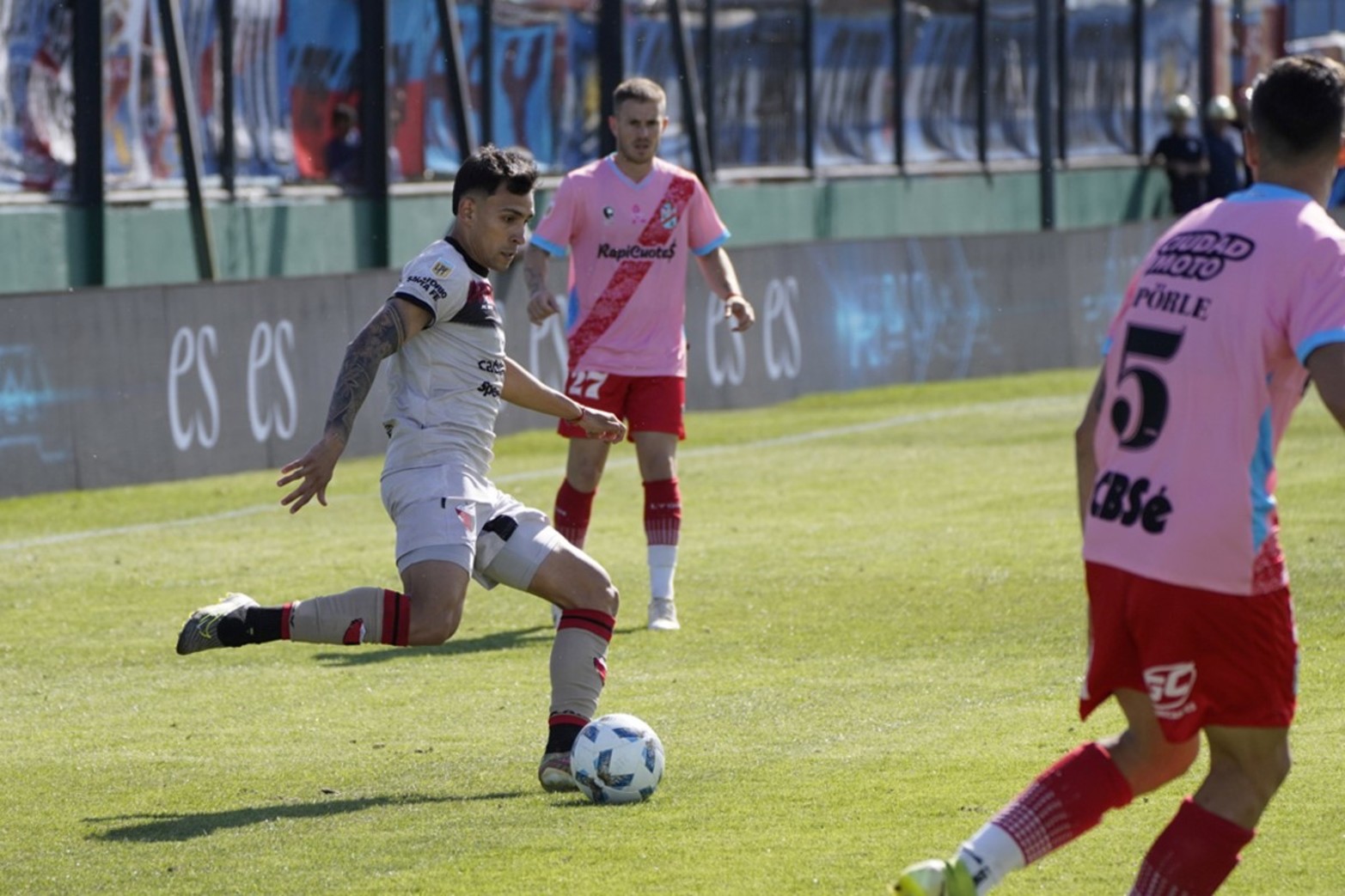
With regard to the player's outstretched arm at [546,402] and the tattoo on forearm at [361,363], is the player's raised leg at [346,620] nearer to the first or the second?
the tattoo on forearm at [361,363]

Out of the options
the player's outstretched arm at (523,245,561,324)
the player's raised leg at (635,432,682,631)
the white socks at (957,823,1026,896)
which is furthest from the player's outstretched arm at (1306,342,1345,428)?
the player's raised leg at (635,432,682,631)

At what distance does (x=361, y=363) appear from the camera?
692cm

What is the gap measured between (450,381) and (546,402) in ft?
1.37

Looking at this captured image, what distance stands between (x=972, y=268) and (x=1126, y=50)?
14.1m

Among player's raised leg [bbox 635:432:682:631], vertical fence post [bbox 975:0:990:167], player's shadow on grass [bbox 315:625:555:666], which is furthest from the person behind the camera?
vertical fence post [bbox 975:0:990:167]

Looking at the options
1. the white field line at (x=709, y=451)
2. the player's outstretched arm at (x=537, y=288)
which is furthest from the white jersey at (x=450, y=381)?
the white field line at (x=709, y=451)

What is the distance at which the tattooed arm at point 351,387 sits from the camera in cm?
664

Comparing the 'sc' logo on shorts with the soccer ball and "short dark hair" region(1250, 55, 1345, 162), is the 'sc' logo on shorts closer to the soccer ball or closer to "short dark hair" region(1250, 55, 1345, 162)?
"short dark hair" region(1250, 55, 1345, 162)

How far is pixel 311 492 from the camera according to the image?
21.8 feet

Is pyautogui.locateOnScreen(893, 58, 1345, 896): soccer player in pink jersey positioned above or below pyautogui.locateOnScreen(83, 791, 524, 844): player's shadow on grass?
above

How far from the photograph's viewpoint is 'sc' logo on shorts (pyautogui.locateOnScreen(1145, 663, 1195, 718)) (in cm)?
476

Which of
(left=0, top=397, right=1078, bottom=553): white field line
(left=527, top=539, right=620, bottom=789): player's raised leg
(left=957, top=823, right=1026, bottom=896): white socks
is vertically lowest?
(left=0, top=397, right=1078, bottom=553): white field line

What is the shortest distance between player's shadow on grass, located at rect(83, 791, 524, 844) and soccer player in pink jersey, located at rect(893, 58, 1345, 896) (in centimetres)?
248

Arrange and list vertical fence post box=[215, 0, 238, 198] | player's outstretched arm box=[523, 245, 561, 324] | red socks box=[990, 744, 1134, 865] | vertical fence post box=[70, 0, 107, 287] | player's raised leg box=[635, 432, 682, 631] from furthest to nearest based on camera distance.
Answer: vertical fence post box=[215, 0, 238, 198] → vertical fence post box=[70, 0, 107, 287] → player's raised leg box=[635, 432, 682, 631] → player's outstretched arm box=[523, 245, 561, 324] → red socks box=[990, 744, 1134, 865]
